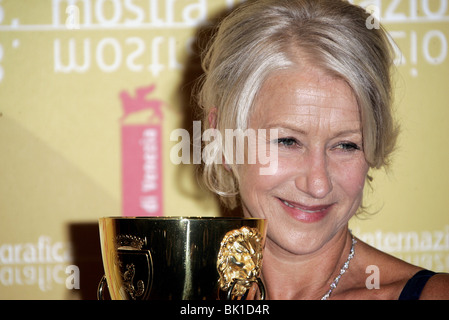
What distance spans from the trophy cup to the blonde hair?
38 centimetres

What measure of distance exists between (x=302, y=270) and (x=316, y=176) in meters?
0.27

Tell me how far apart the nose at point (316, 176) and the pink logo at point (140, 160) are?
67cm

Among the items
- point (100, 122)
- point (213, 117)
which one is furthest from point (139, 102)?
point (213, 117)

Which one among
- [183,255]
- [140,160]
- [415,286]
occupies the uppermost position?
[140,160]

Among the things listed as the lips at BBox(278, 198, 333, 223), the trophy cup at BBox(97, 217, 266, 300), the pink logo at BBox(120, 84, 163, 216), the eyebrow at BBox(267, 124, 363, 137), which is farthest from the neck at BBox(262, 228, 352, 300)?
the pink logo at BBox(120, 84, 163, 216)

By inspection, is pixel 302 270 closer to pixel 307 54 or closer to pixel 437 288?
pixel 437 288

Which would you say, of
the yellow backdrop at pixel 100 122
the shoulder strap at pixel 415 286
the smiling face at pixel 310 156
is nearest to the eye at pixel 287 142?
the smiling face at pixel 310 156

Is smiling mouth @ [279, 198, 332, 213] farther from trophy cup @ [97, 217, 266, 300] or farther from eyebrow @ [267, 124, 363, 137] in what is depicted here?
trophy cup @ [97, 217, 266, 300]

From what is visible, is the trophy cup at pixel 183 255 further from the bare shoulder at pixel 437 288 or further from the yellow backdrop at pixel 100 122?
the yellow backdrop at pixel 100 122

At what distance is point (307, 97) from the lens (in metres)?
0.97

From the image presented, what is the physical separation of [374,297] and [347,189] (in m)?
0.21

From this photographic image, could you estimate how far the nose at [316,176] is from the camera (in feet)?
3.06

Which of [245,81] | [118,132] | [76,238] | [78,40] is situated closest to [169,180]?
[118,132]
